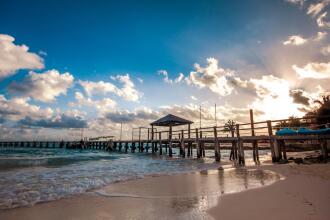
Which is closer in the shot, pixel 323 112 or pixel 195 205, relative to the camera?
pixel 195 205

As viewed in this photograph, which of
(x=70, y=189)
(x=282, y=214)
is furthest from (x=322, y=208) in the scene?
(x=70, y=189)

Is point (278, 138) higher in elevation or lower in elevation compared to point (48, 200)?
higher

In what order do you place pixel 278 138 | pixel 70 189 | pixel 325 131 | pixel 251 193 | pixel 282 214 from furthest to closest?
pixel 278 138 → pixel 325 131 → pixel 70 189 → pixel 251 193 → pixel 282 214

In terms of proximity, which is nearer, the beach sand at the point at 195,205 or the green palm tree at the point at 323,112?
the beach sand at the point at 195,205

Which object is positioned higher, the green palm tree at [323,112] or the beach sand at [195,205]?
the green palm tree at [323,112]

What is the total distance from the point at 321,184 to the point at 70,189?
23.2ft

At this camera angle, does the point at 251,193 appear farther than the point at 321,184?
No

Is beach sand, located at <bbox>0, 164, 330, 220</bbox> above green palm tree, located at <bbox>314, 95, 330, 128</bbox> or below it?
below

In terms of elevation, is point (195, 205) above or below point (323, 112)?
below

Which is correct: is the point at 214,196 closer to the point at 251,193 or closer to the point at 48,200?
the point at 251,193

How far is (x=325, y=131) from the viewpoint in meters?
10.9

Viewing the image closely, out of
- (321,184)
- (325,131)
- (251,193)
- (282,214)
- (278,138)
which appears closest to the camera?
(282,214)

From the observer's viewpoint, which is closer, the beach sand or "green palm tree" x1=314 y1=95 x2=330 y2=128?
the beach sand

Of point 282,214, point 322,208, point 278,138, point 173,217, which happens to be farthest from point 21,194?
point 278,138
